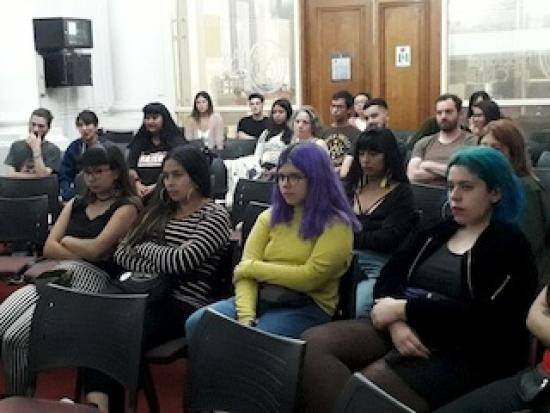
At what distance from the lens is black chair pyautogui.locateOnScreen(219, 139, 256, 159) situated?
7.41m

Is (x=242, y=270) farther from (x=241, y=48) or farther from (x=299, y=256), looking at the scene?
(x=241, y=48)

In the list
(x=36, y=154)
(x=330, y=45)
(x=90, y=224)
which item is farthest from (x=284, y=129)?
(x=90, y=224)

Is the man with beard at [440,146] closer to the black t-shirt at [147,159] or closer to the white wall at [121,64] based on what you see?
the black t-shirt at [147,159]

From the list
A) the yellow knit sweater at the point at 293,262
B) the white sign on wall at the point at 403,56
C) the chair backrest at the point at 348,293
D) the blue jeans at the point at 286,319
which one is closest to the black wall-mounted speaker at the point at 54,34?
the white sign on wall at the point at 403,56

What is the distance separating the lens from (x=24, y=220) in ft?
15.5

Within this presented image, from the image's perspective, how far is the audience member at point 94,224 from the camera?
364 cm

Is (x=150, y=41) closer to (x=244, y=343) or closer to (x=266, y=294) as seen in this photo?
(x=266, y=294)

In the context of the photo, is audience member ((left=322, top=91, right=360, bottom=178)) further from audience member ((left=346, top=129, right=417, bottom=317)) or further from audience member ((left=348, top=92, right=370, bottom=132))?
audience member ((left=346, top=129, right=417, bottom=317))

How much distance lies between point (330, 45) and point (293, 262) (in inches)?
252

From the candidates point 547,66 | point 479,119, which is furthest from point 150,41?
point 479,119

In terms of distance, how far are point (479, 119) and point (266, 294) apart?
294 centimetres

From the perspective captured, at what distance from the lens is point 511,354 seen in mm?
2586

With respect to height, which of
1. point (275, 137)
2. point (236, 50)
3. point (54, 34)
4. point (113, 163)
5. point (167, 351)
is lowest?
point (167, 351)

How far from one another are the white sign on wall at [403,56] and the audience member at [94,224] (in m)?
5.49
